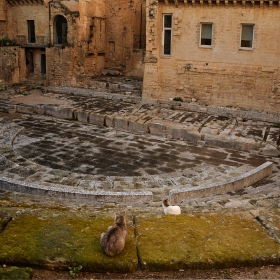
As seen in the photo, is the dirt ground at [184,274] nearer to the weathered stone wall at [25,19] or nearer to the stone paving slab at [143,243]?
the stone paving slab at [143,243]

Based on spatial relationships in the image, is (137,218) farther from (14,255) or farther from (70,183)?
(70,183)

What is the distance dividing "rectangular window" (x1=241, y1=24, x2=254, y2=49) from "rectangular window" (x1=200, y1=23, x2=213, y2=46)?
1.70 metres

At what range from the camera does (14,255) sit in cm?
408

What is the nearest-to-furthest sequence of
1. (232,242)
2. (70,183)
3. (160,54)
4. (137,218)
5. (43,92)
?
(232,242), (137,218), (70,183), (160,54), (43,92)

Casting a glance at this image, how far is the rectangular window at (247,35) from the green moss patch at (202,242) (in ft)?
48.4

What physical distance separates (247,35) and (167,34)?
14.6 ft

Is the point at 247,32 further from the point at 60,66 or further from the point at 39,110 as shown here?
the point at 60,66

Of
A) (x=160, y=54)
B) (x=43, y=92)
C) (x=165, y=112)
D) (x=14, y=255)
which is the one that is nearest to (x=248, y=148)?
(x=165, y=112)

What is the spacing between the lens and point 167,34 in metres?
20.0

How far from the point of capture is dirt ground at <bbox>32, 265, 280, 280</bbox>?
3.91m

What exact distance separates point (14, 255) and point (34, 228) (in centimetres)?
68

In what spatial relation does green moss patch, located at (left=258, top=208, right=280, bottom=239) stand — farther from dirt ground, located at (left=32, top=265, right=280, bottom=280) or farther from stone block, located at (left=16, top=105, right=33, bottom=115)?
stone block, located at (left=16, top=105, right=33, bottom=115)

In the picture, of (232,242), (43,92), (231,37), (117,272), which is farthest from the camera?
(43,92)

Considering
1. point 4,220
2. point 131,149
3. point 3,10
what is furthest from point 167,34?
point 4,220
